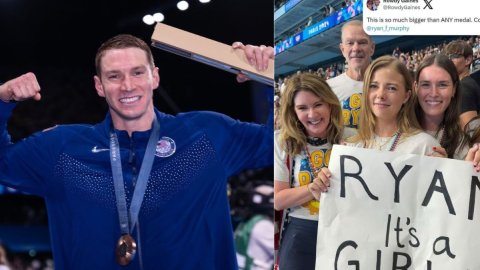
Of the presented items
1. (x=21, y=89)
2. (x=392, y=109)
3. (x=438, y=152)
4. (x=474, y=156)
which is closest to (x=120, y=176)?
(x=21, y=89)

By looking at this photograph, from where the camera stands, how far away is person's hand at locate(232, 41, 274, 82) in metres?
2.09

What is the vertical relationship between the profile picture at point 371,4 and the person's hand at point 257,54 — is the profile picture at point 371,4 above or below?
above

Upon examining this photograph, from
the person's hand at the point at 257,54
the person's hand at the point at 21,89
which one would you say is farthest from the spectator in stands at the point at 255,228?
the person's hand at the point at 21,89

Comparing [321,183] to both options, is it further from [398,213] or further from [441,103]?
[441,103]

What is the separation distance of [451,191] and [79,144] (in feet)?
4.18

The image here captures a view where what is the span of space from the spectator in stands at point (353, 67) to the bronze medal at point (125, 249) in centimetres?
85

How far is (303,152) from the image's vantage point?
83.7 inches

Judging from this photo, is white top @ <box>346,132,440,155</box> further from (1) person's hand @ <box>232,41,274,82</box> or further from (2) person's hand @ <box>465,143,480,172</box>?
(1) person's hand @ <box>232,41,274,82</box>

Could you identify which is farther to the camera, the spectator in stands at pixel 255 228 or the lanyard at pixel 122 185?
the spectator in stands at pixel 255 228

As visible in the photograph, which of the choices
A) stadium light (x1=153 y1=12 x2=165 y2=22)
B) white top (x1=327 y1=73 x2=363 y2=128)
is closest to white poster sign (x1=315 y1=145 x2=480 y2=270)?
white top (x1=327 y1=73 x2=363 y2=128)

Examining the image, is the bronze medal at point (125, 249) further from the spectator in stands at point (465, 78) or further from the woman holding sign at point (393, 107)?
the spectator in stands at point (465, 78)

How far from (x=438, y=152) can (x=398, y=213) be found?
251mm

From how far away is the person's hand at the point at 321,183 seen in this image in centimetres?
208
